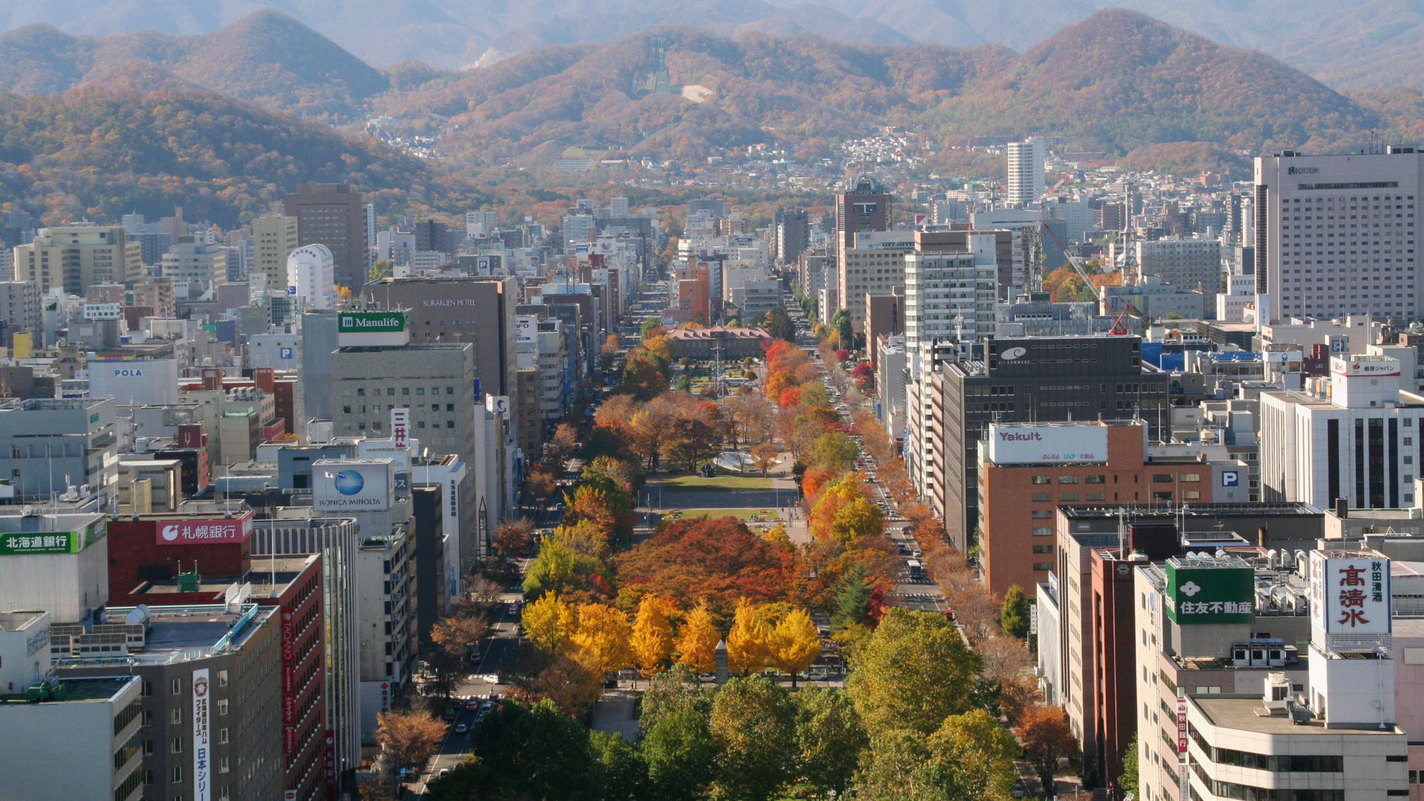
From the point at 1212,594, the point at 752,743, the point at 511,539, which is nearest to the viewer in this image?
the point at 1212,594

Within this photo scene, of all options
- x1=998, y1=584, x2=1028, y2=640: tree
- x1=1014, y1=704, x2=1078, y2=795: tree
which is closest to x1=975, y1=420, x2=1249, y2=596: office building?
x1=998, y1=584, x2=1028, y2=640: tree

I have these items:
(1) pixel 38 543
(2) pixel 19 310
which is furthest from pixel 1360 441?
(2) pixel 19 310

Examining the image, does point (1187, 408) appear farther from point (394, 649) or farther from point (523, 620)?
point (394, 649)

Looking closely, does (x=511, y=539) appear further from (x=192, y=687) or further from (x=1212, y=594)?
(x=1212, y=594)

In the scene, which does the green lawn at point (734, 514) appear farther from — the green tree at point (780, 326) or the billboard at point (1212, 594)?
the green tree at point (780, 326)

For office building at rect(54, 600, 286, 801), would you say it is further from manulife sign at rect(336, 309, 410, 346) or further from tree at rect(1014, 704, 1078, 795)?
manulife sign at rect(336, 309, 410, 346)
